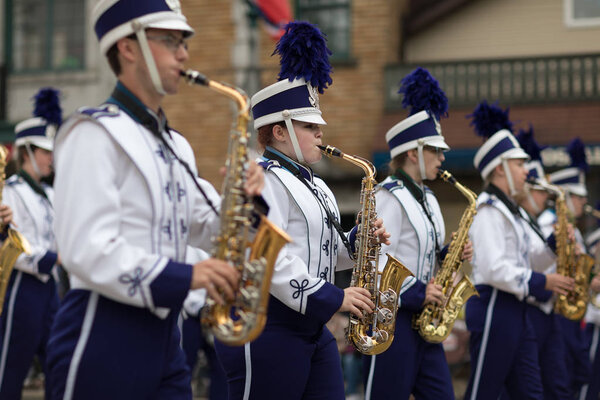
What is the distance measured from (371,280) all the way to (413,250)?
2.25 feet

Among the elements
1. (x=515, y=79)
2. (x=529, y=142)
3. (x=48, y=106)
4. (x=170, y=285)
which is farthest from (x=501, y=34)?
(x=170, y=285)

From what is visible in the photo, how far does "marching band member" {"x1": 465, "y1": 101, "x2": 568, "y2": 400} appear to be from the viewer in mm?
6371

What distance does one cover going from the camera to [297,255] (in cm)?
440

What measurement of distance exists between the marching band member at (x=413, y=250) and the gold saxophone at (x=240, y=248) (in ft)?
6.99

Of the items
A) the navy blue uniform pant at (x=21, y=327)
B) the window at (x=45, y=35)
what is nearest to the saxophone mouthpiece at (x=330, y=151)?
the navy blue uniform pant at (x=21, y=327)

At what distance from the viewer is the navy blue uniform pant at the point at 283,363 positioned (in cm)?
427

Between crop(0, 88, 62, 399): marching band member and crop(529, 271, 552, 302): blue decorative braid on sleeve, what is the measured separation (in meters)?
3.64

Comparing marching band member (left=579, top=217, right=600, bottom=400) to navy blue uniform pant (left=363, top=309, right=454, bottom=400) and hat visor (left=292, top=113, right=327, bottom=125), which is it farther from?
hat visor (left=292, top=113, right=327, bottom=125)

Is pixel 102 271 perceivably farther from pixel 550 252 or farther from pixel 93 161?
pixel 550 252

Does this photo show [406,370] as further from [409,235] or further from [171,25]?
[171,25]

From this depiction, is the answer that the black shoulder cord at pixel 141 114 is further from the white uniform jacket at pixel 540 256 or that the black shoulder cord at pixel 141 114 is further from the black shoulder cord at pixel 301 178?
the white uniform jacket at pixel 540 256

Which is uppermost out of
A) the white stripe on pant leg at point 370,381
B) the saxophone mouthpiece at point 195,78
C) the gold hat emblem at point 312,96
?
the gold hat emblem at point 312,96

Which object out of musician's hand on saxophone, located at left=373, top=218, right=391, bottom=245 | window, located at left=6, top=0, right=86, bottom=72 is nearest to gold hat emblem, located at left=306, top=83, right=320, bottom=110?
musician's hand on saxophone, located at left=373, top=218, right=391, bottom=245

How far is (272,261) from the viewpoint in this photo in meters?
3.23
